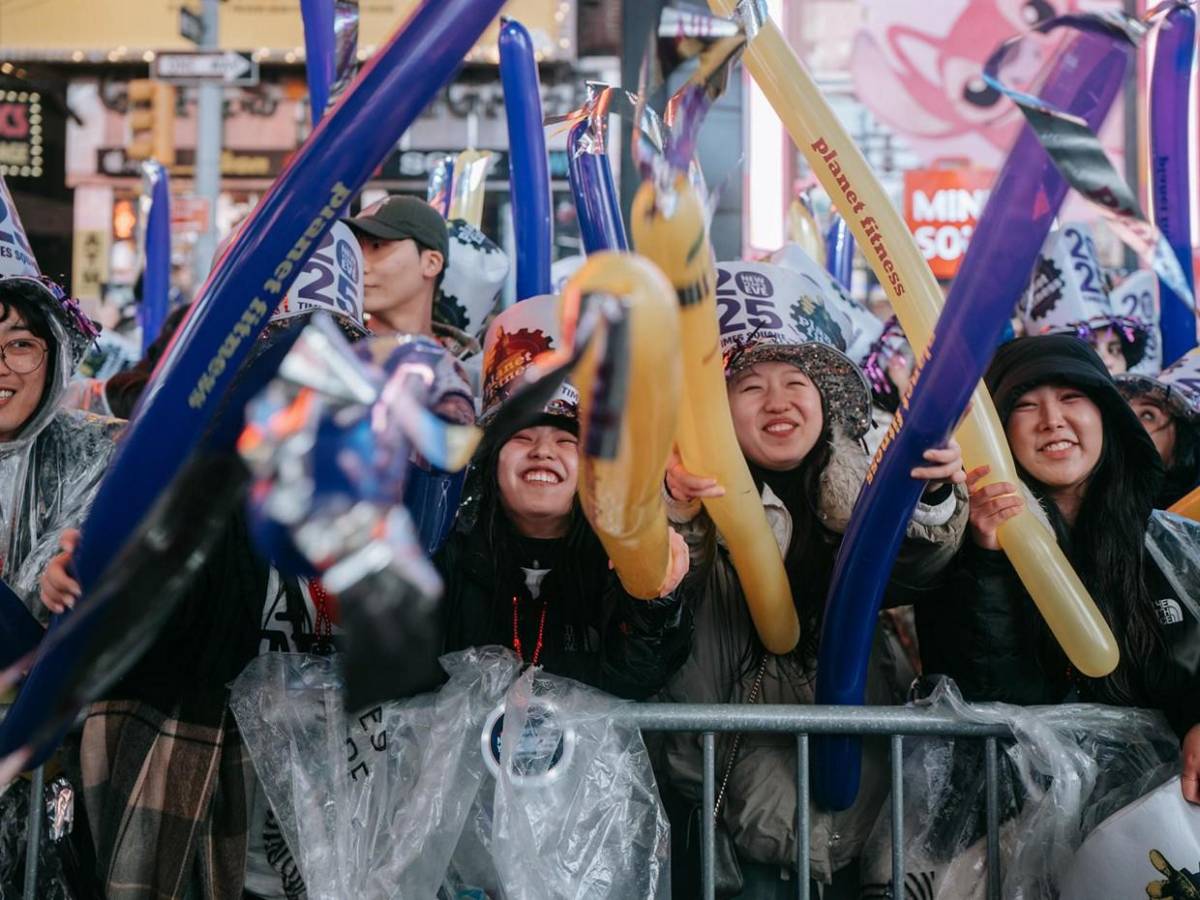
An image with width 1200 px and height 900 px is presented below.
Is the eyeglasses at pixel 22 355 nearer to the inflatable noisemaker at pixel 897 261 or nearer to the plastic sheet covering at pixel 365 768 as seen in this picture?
the plastic sheet covering at pixel 365 768

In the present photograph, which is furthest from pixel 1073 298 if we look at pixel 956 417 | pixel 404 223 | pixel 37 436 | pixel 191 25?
pixel 191 25

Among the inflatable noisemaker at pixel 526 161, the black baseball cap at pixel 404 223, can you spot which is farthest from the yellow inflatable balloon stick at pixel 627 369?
the black baseball cap at pixel 404 223

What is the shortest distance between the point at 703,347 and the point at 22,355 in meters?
1.31

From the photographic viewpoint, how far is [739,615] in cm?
246

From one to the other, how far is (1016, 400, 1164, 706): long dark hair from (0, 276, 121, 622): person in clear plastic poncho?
66.4 inches

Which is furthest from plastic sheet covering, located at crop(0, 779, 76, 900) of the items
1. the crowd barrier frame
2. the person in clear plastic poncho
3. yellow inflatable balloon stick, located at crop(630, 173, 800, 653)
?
yellow inflatable balloon stick, located at crop(630, 173, 800, 653)

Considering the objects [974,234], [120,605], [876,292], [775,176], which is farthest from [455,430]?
[775,176]

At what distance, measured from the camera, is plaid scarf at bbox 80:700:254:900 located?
6.88 ft

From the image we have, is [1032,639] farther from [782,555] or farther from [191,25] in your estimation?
[191,25]

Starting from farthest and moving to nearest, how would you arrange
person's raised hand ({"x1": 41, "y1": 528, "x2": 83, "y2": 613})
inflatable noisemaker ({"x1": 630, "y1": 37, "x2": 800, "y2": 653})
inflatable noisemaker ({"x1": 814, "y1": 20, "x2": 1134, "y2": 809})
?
person's raised hand ({"x1": 41, "y1": 528, "x2": 83, "y2": 613})
inflatable noisemaker ({"x1": 814, "y1": 20, "x2": 1134, "y2": 809})
inflatable noisemaker ({"x1": 630, "y1": 37, "x2": 800, "y2": 653})

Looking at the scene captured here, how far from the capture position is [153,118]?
37.4 ft

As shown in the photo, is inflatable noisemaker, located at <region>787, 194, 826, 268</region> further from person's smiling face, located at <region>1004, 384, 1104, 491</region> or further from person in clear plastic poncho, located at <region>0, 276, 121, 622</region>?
person in clear plastic poncho, located at <region>0, 276, 121, 622</region>

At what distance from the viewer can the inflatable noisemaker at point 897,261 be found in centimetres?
220

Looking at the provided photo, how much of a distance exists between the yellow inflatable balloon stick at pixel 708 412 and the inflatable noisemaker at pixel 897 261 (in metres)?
0.20
